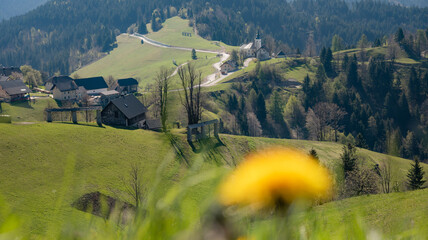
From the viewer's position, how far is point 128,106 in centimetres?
5575

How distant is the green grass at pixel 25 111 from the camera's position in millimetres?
89250

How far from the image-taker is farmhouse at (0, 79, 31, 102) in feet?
317

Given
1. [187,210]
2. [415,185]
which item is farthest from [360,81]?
[187,210]

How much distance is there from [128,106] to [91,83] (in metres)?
81.1

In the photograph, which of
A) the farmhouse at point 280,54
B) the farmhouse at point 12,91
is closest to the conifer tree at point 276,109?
the farmhouse at point 280,54

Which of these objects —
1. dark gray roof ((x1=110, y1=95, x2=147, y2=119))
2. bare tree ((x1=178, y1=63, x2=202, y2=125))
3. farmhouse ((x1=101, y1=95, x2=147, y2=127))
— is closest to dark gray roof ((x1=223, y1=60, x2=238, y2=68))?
bare tree ((x1=178, y1=63, x2=202, y2=125))

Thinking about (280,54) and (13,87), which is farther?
(280,54)

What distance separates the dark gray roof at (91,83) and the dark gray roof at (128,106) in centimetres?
7441

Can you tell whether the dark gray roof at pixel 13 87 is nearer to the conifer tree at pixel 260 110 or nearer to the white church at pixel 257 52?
the conifer tree at pixel 260 110

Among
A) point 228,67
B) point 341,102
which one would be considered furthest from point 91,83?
point 341,102

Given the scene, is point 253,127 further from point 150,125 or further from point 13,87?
point 13,87

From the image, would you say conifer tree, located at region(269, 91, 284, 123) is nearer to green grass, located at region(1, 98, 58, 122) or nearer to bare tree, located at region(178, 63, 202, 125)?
bare tree, located at region(178, 63, 202, 125)

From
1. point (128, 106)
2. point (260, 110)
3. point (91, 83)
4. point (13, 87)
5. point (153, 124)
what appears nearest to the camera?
point (128, 106)

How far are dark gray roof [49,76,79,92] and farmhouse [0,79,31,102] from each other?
13.1 m
